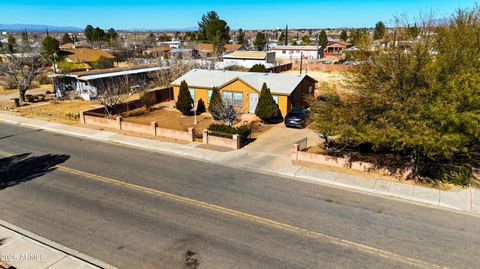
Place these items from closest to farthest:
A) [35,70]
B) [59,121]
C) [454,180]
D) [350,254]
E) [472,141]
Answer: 1. [350,254]
2. [472,141]
3. [454,180]
4. [59,121]
5. [35,70]

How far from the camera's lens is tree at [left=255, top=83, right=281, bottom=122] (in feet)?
98.0

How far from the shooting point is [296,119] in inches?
1139

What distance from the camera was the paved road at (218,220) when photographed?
12016 mm

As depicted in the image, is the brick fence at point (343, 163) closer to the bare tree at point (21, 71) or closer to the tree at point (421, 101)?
the tree at point (421, 101)

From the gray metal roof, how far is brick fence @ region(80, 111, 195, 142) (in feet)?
32.1

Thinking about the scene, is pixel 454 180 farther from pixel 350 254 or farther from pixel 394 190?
pixel 350 254

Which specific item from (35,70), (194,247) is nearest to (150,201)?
(194,247)

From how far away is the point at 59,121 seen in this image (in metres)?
31.5

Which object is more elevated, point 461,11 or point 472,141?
point 461,11

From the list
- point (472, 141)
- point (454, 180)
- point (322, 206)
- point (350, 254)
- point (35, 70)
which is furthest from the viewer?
point (35, 70)

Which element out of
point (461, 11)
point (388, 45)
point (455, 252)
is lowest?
point (455, 252)

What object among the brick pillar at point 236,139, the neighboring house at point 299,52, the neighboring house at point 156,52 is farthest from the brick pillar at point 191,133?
the neighboring house at point 299,52

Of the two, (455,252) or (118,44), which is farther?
(118,44)

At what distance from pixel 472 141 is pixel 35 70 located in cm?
4297
